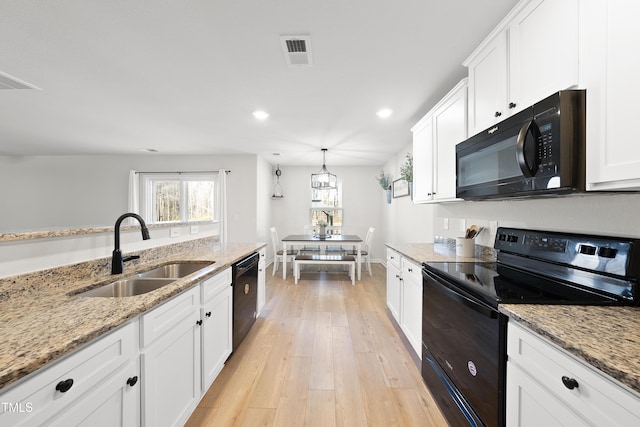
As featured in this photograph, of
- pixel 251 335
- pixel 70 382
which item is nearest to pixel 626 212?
pixel 70 382

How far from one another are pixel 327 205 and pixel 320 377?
4.50 m

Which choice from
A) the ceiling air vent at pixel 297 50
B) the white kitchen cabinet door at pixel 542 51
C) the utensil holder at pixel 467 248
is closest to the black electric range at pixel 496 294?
the utensil holder at pixel 467 248

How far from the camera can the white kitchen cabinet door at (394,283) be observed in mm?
2516

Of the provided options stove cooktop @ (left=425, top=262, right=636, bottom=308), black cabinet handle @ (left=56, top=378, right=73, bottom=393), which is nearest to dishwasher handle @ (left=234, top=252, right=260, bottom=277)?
black cabinet handle @ (left=56, top=378, right=73, bottom=393)

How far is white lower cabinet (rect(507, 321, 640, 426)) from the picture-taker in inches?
24.4

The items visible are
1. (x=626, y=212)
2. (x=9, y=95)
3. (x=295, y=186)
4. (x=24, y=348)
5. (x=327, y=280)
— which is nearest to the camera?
(x=24, y=348)

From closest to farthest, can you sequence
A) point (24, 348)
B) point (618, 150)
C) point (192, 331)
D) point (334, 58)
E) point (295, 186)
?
point (24, 348) → point (618, 150) → point (192, 331) → point (334, 58) → point (295, 186)

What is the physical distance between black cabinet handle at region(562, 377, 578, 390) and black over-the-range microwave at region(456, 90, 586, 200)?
69cm

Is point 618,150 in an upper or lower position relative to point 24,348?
upper

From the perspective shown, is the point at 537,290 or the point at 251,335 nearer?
the point at 537,290

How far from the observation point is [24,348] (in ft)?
2.24

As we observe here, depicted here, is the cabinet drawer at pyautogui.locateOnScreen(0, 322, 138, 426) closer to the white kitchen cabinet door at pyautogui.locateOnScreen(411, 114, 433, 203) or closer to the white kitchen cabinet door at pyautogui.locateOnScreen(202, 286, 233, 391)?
the white kitchen cabinet door at pyautogui.locateOnScreen(202, 286, 233, 391)

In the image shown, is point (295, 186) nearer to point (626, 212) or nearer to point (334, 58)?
point (334, 58)

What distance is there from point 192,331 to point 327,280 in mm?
3202
